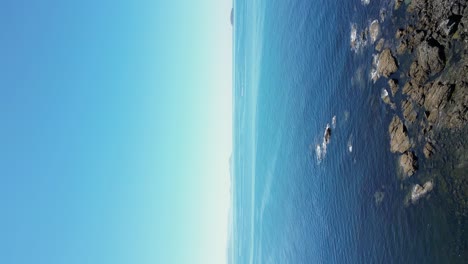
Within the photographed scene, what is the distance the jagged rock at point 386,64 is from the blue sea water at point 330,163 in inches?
32.5

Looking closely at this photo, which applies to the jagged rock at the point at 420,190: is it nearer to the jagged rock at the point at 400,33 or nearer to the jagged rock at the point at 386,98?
the jagged rock at the point at 386,98

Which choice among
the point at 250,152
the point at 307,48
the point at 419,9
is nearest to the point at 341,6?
the point at 307,48

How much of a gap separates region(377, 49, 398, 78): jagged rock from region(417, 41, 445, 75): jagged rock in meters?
1.63

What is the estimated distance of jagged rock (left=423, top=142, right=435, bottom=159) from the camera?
496 inches

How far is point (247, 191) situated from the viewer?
60844mm

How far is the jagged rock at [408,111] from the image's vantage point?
44.9 ft

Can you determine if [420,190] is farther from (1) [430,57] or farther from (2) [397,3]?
(2) [397,3]

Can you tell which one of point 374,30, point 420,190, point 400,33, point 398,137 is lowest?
point 420,190

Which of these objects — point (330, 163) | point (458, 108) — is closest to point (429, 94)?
point (458, 108)

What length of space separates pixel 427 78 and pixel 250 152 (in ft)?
156

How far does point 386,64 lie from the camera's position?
15820 mm

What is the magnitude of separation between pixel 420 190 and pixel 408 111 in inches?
110

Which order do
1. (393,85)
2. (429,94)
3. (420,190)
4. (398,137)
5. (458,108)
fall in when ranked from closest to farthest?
1. (458,108)
2. (429,94)
3. (420,190)
4. (398,137)
5. (393,85)

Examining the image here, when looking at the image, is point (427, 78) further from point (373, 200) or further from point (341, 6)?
point (341, 6)
